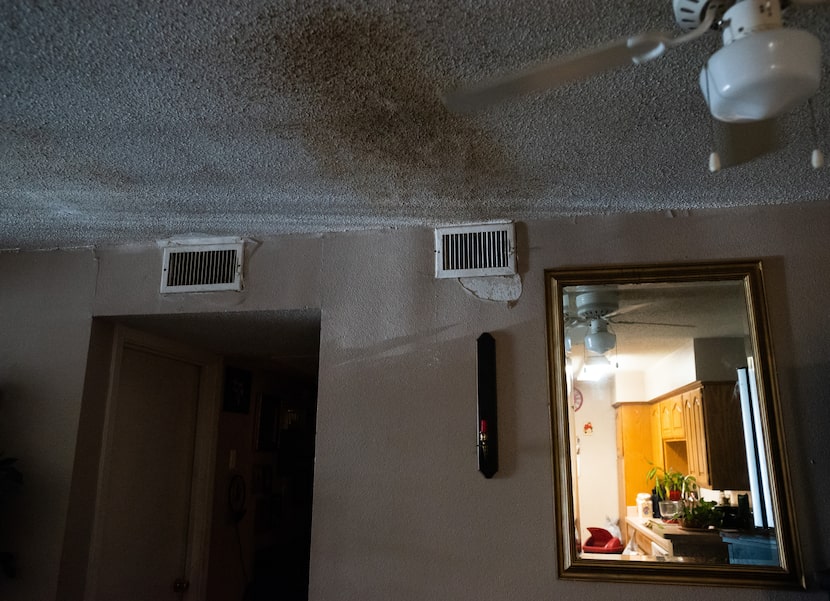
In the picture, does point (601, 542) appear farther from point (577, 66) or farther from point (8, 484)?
Result: point (8, 484)

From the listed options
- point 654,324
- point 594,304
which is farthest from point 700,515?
point 594,304

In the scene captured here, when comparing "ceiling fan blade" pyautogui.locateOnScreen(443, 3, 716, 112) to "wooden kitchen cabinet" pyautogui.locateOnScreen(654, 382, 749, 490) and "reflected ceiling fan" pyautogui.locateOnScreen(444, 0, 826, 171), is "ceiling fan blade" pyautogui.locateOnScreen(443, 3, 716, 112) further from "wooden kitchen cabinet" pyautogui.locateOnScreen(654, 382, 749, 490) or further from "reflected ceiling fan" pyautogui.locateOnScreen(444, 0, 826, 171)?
"wooden kitchen cabinet" pyautogui.locateOnScreen(654, 382, 749, 490)

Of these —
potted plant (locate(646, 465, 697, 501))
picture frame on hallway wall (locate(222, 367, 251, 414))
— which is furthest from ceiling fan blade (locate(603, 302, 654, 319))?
picture frame on hallway wall (locate(222, 367, 251, 414))

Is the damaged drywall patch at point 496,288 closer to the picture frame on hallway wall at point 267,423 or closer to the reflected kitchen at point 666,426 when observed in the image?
the reflected kitchen at point 666,426

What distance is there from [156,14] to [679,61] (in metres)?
1.08

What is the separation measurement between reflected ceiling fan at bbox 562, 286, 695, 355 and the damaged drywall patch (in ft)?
0.56

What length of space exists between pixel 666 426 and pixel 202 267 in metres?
1.80

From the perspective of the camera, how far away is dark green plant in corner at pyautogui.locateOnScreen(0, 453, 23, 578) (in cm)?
232

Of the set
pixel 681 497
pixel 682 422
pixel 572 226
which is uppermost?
pixel 572 226

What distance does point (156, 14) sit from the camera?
126cm

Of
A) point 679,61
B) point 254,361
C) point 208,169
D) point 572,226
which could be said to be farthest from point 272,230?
point 679,61

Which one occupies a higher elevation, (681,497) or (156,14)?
(156,14)

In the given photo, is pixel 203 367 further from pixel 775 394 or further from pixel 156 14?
pixel 775 394

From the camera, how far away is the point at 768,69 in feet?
3.34
